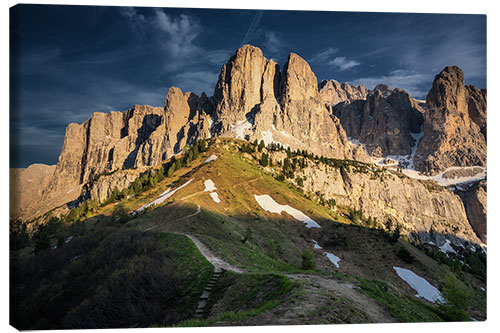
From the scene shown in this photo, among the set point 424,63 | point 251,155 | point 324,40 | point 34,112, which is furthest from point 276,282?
point 251,155

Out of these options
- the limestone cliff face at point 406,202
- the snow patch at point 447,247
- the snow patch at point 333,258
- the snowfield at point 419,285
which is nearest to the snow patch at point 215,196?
the snow patch at point 333,258

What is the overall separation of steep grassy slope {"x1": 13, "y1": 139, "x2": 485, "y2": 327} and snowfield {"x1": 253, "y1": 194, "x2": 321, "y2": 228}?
1517mm

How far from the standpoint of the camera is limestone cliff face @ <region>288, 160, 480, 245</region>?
16938cm

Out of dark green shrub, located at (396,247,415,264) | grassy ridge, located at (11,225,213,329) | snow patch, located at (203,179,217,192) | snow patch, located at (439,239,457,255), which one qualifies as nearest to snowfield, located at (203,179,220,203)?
snow patch, located at (203,179,217,192)

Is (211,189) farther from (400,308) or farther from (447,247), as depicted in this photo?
(447,247)

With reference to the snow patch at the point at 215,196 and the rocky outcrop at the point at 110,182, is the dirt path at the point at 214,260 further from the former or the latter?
the rocky outcrop at the point at 110,182

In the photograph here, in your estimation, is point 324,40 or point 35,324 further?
point 324,40

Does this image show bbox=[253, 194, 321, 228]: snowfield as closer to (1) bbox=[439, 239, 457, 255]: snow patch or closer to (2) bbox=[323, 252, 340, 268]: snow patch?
(2) bbox=[323, 252, 340, 268]: snow patch

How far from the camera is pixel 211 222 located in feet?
113

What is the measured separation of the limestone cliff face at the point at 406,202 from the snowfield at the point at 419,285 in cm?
12196

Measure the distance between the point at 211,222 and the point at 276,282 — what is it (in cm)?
2379

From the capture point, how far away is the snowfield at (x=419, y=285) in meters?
36.2

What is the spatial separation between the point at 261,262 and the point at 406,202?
191006 mm

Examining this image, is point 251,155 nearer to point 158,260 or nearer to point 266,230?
point 266,230
